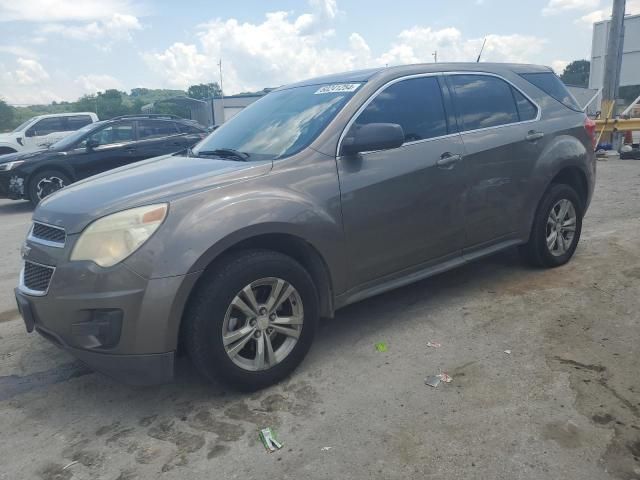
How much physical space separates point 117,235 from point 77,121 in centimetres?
1546

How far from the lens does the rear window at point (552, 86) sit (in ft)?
15.7

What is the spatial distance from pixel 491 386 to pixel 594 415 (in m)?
0.53

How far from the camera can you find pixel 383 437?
262 centimetres

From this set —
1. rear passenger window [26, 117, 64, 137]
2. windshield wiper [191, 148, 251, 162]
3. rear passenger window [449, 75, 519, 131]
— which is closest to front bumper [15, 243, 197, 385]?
windshield wiper [191, 148, 251, 162]

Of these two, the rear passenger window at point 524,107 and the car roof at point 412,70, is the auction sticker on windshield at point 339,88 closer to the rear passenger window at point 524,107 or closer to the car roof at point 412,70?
the car roof at point 412,70

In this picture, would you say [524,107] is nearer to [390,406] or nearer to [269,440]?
[390,406]

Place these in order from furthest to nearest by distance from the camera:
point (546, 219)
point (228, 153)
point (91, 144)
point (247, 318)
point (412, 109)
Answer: point (91, 144)
point (546, 219)
point (412, 109)
point (228, 153)
point (247, 318)

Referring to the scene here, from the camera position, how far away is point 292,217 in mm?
3088

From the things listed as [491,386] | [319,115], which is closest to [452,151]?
[319,115]

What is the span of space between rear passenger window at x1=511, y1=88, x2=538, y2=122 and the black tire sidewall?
0.65 meters

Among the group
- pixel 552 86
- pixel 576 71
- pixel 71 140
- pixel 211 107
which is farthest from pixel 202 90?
pixel 552 86

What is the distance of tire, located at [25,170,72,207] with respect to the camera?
10016 mm

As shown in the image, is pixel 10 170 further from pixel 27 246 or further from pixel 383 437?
pixel 383 437

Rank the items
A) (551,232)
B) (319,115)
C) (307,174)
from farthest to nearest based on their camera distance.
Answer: (551,232) → (319,115) → (307,174)
